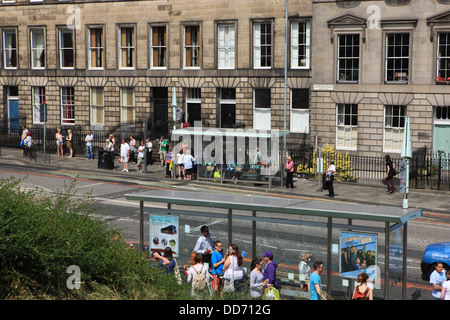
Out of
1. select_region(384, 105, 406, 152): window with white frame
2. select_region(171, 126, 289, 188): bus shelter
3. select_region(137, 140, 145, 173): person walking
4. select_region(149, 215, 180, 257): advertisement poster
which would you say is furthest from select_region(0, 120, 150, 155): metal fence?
select_region(149, 215, 180, 257): advertisement poster

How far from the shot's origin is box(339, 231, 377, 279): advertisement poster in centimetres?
1374

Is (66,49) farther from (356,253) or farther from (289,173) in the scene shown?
(356,253)

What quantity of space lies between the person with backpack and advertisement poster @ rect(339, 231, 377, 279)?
2837mm

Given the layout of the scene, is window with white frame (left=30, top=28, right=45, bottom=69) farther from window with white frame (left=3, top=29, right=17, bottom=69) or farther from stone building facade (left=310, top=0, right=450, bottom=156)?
stone building facade (left=310, top=0, right=450, bottom=156)

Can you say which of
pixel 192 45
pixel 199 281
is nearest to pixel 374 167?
pixel 192 45

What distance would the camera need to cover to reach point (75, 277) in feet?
41.5

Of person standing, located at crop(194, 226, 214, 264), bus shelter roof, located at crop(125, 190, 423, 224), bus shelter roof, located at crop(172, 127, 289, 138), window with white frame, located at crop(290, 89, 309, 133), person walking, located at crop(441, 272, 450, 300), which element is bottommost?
person walking, located at crop(441, 272, 450, 300)

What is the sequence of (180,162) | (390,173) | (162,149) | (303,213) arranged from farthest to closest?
1. (162,149)
2. (180,162)
3. (390,173)
4. (303,213)

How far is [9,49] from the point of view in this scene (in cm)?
4522

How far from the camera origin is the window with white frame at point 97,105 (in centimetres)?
4234

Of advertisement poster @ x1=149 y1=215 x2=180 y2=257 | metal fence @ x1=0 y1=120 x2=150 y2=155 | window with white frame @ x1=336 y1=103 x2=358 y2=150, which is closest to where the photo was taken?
advertisement poster @ x1=149 y1=215 x2=180 y2=257

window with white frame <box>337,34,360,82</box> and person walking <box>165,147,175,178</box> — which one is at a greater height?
window with white frame <box>337,34,360,82</box>

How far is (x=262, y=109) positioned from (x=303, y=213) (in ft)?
78.2

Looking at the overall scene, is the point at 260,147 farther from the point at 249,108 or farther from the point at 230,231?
the point at 230,231
